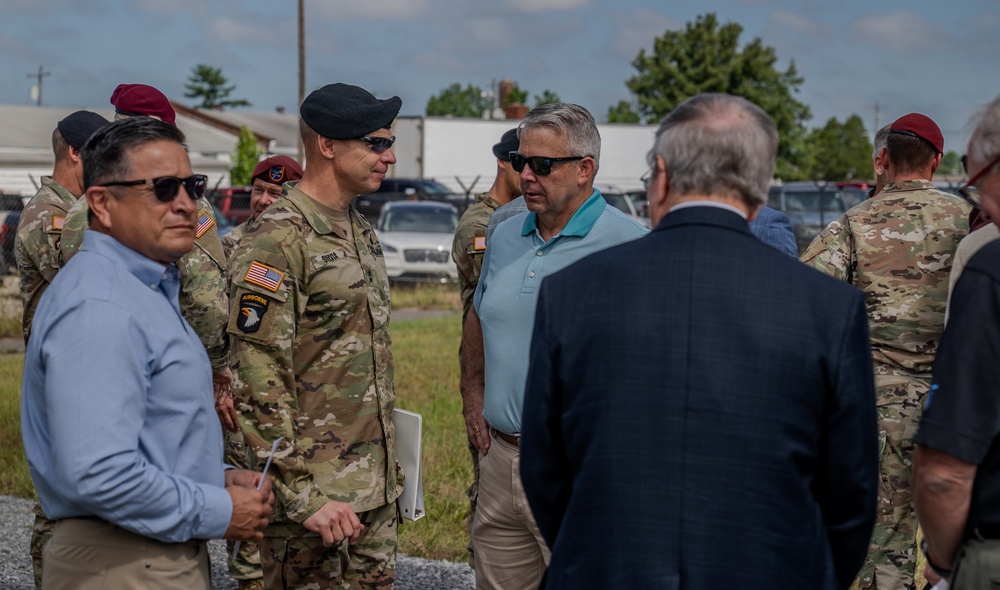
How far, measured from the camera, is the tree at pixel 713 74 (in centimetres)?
5516

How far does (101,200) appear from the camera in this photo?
2.73 m

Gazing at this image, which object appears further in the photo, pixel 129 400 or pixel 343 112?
pixel 343 112

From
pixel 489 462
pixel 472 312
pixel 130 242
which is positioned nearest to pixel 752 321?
pixel 130 242

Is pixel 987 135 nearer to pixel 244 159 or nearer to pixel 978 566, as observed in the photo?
pixel 978 566

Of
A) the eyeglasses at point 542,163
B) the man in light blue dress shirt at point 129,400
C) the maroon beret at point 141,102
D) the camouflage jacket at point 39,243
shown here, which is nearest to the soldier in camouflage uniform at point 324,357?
the eyeglasses at point 542,163

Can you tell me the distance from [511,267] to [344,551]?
123cm

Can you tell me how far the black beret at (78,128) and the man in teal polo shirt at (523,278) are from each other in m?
2.19

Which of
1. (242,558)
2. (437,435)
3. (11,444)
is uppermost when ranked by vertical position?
(242,558)

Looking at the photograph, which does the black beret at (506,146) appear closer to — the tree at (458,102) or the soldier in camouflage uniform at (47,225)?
the soldier in camouflage uniform at (47,225)

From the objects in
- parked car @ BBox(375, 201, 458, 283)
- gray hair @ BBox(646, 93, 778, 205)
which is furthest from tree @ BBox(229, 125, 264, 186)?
gray hair @ BBox(646, 93, 778, 205)

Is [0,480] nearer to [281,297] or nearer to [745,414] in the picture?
[281,297]

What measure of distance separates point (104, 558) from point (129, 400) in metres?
0.45

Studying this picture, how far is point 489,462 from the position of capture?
4.22m

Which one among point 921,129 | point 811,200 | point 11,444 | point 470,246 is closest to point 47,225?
point 470,246
